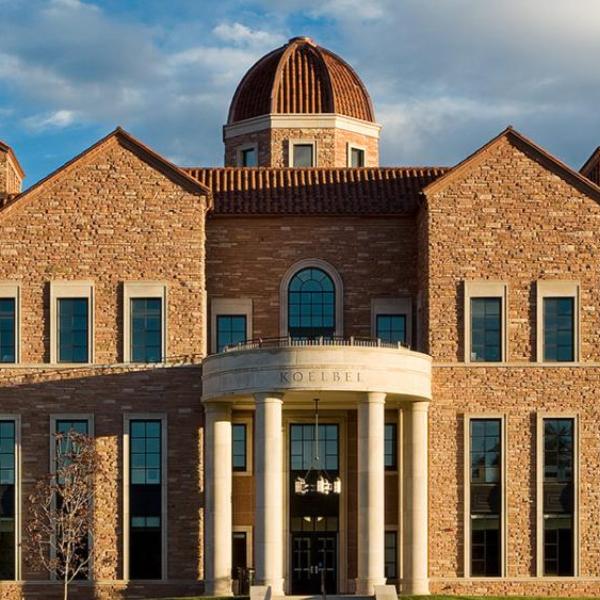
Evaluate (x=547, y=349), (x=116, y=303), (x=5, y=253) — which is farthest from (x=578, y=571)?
(x=5, y=253)

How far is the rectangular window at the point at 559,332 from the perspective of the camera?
55.2 metres

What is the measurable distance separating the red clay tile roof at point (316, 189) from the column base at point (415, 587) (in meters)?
11.9

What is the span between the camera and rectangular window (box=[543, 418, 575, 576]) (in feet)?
179

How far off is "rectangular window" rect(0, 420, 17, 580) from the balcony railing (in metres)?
7.26

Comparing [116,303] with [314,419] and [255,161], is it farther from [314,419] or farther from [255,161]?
[255,161]

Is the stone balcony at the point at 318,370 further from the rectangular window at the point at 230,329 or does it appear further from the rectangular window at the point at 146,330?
the rectangular window at the point at 230,329

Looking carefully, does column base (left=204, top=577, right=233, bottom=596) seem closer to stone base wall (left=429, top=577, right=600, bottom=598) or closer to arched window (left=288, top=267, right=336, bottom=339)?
stone base wall (left=429, top=577, right=600, bottom=598)

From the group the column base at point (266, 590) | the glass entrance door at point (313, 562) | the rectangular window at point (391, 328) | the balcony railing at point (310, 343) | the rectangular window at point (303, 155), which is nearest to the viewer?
the column base at point (266, 590)

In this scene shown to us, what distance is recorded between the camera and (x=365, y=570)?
169 ft

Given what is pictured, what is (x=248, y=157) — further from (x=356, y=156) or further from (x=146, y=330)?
(x=146, y=330)

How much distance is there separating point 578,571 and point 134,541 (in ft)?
44.8

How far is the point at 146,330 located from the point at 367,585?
425 inches

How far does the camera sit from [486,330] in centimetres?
5525

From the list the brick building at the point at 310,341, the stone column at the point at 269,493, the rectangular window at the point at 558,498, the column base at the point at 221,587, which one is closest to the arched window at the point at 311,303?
the brick building at the point at 310,341
